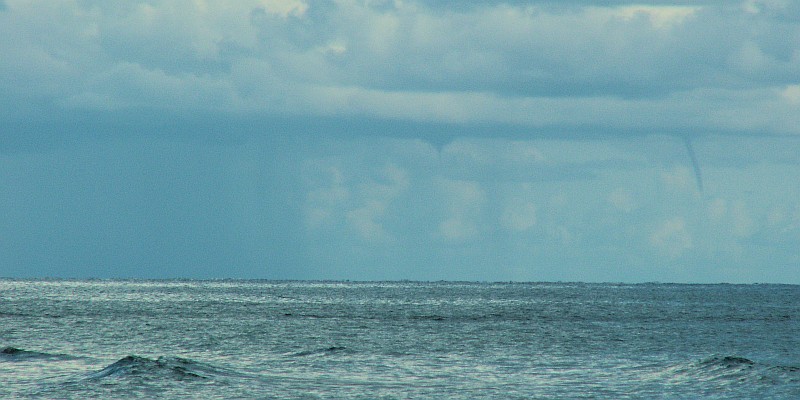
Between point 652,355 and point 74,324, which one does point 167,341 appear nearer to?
point 74,324

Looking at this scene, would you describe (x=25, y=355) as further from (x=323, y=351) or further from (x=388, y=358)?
(x=388, y=358)

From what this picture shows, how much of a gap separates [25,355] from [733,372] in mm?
37913

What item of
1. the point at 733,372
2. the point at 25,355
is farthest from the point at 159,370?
the point at 733,372

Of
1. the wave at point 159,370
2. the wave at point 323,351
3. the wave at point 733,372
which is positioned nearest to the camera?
the wave at point 159,370

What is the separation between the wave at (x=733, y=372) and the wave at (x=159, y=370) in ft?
75.1

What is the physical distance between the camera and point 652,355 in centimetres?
6222

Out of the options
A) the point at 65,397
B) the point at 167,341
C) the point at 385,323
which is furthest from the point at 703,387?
the point at 385,323

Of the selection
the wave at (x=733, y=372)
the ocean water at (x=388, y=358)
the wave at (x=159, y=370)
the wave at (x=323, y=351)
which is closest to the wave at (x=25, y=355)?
the ocean water at (x=388, y=358)

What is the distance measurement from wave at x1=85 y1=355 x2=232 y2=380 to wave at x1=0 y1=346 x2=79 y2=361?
24.5ft

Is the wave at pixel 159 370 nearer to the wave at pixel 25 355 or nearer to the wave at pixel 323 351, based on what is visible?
the wave at pixel 25 355

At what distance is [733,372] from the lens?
49.8 metres

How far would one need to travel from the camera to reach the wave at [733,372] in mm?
47875

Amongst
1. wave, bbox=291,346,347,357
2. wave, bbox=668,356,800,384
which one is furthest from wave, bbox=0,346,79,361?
wave, bbox=668,356,800,384

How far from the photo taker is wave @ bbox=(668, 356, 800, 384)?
4788cm
